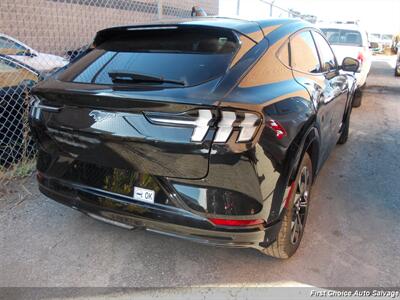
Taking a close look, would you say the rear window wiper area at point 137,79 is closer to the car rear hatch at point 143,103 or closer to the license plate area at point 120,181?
the car rear hatch at point 143,103

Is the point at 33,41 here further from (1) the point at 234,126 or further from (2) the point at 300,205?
(1) the point at 234,126

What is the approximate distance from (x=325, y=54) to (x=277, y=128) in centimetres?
206

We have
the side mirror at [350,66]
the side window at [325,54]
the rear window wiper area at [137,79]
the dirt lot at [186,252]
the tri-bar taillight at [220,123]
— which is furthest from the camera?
the side mirror at [350,66]

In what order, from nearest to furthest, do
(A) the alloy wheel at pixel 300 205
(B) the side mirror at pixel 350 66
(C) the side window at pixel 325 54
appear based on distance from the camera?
(A) the alloy wheel at pixel 300 205
(C) the side window at pixel 325 54
(B) the side mirror at pixel 350 66

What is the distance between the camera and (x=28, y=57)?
546cm

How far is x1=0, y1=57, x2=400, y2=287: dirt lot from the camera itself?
2633 mm

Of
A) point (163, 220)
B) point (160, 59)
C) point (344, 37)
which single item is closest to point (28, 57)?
point (160, 59)

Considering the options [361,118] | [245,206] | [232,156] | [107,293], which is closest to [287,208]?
[245,206]

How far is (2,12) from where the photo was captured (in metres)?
7.42

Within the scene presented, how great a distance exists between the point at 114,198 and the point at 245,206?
833mm

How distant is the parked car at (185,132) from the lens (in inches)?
81.0

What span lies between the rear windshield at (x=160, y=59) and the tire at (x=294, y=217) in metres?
0.95

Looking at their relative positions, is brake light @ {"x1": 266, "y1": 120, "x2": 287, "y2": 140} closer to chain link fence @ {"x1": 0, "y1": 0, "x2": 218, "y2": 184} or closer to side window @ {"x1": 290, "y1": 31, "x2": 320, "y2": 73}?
side window @ {"x1": 290, "y1": 31, "x2": 320, "y2": 73}

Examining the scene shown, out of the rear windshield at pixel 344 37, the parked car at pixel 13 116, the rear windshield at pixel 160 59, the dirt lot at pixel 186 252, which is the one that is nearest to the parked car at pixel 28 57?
the parked car at pixel 13 116
